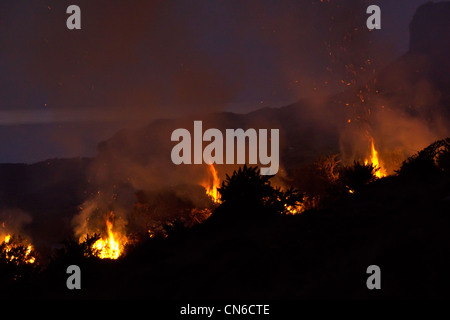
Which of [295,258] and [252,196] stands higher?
[252,196]

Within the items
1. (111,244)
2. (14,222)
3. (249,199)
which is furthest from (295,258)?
(14,222)

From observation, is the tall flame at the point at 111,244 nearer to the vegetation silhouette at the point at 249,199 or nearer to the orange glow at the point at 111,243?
the orange glow at the point at 111,243

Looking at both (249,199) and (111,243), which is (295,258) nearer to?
(249,199)

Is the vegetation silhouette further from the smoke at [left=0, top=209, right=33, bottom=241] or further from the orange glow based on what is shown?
the smoke at [left=0, top=209, right=33, bottom=241]

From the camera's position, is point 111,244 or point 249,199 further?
point 111,244

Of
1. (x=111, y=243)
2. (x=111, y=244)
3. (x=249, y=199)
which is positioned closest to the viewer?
(x=249, y=199)

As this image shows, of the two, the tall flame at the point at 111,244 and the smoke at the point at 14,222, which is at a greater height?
the smoke at the point at 14,222

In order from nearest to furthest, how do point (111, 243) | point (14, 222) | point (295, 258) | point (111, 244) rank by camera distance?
point (295, 258), point (111, 244), point (111, 243), point (14, 222)

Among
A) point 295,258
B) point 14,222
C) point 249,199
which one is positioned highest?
point 14,222

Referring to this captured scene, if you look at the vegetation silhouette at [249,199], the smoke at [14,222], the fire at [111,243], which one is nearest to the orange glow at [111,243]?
the fire at [111,243]

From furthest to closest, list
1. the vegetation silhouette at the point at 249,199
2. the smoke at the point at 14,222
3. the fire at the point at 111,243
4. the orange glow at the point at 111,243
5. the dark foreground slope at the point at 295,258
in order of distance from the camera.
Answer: the smoke at the point at 14,222 → the orange glow at the point at 111,243 → the fire at the point at 111,243 → the vegetation silhouette at the point at 249,199 → the dark foreground slope at the point at 295,258

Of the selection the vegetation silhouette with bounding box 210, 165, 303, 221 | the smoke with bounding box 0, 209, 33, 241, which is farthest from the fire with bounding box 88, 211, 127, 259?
the smoke with bounding box 0, 209, 33, 241

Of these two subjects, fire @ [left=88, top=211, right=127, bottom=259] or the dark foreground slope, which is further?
fire @ [left=88, top=211, right=127, bottom=259]
